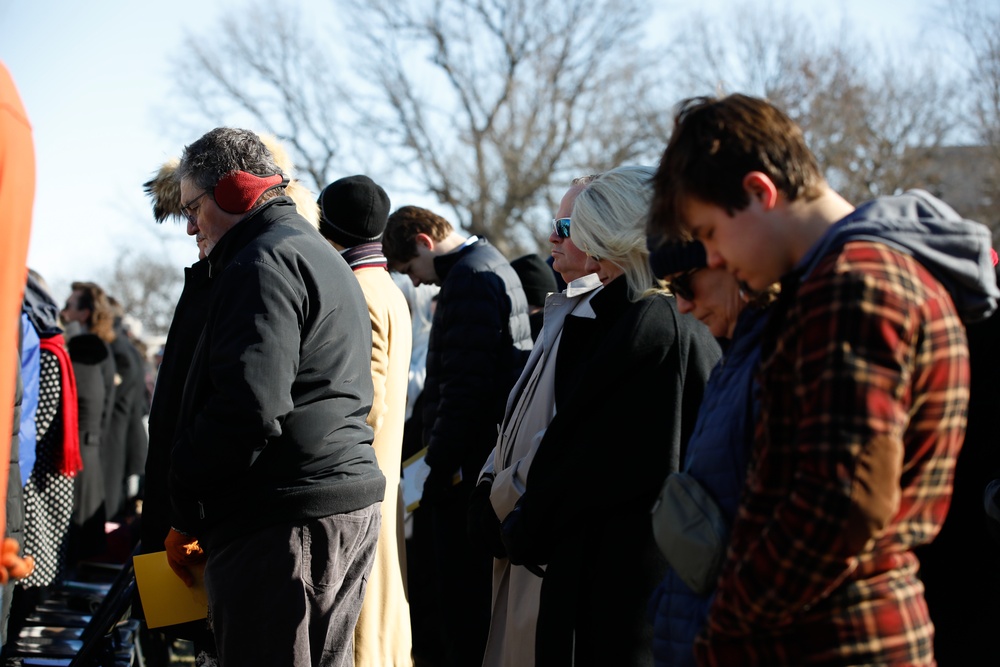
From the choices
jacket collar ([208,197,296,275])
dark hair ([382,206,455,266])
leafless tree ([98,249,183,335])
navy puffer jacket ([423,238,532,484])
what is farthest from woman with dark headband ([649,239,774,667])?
leafless tree ([98,249,183,335])

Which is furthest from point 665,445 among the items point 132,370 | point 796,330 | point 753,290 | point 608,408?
point 132,370

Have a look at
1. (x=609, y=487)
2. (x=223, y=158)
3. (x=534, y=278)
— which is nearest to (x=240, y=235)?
(x=223, y=158)

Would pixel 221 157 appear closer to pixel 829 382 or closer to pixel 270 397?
pixel 270 397

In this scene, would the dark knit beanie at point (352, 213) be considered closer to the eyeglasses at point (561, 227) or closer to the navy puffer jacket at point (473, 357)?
the navy puffer jacket at point (473, 357)

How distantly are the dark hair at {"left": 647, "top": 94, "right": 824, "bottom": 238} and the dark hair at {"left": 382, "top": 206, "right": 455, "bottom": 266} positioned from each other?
349cm

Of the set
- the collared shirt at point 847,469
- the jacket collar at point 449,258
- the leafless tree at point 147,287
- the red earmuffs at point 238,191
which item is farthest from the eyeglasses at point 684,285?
the leafless tree at point 147,287

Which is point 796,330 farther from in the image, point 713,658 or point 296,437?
point 296,437

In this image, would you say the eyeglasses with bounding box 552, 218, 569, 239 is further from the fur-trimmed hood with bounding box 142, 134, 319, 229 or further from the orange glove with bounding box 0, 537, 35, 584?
the orange glove with bounding box 0, 537, 35, 584

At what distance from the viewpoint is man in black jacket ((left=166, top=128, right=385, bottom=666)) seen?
8.41 ft

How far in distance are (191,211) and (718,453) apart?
195 cm

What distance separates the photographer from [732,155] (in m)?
1.59

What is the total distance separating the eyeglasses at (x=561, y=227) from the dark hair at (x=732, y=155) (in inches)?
53.6

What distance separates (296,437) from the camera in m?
2.67

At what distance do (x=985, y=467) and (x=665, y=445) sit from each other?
1.11 m
